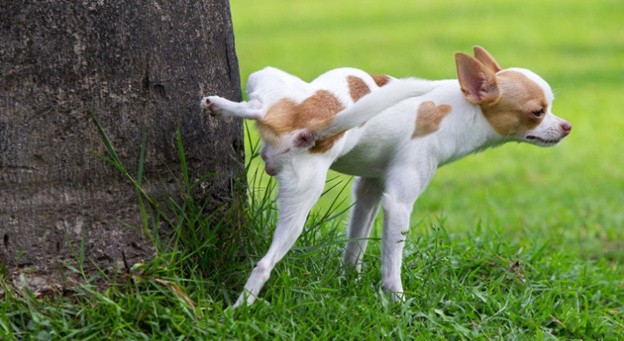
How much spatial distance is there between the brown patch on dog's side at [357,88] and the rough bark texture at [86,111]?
1.95ft

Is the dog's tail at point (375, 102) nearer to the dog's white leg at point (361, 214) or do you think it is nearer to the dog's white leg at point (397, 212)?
the dog's white leg at point (397, 212)

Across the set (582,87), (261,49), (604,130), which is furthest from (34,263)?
(261,49)

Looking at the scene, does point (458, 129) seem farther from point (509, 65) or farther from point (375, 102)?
point (509, 65)

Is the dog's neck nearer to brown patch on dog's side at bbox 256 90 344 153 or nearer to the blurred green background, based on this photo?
brown patch on dog's side at bbox 256 90 344 153

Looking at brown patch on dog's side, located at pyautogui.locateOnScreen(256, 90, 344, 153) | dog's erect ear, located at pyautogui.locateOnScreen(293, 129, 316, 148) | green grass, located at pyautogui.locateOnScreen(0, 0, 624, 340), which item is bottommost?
green grass, located at pyautogui.locateOnScreen(0, 0, 624, 340)

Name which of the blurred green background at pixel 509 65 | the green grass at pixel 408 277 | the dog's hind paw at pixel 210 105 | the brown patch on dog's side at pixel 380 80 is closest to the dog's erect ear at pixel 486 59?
the brown patch on dog's side at pixel 380 80

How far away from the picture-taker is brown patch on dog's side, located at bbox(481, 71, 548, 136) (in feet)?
14.5

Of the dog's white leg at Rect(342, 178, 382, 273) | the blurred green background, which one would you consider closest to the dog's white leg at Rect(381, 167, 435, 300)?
the dog's white leg at Rect(342, 178, 382, 273)

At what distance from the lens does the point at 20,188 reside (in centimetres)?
386

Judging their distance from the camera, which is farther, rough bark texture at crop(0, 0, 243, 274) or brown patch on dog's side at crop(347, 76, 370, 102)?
brown patch on dog's side at crop(347, 76, 370, 102)

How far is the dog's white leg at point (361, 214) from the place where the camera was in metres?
4.66

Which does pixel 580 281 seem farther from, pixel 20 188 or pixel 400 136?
pixel 20 188

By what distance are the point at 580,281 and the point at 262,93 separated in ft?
7.40

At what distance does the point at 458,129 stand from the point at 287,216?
92cm
